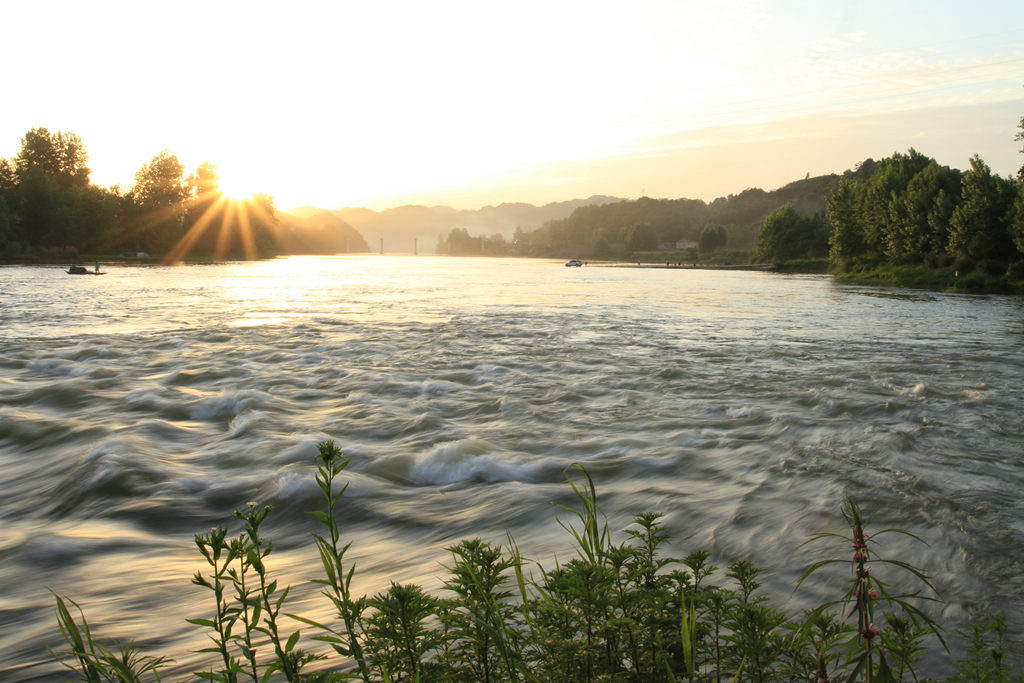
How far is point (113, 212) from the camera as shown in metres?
116

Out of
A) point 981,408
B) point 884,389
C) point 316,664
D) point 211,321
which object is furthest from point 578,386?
point 211,321

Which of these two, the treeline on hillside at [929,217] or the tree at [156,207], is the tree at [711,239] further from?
the tree at [156,207]

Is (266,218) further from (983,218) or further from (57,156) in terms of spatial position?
(983,218)

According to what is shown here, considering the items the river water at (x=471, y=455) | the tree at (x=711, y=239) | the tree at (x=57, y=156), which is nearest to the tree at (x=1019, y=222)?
the river water at (x=471, y=455)

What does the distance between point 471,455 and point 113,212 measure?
134849 mm

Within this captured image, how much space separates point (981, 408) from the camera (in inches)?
400

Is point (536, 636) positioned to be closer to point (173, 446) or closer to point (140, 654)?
point (140, 654)

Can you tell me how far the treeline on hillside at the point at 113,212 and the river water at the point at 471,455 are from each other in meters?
110

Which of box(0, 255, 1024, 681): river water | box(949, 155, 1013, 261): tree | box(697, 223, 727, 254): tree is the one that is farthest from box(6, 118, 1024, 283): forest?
box(0, 255, 1024, 681): river water

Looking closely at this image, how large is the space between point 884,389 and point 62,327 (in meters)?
24.0

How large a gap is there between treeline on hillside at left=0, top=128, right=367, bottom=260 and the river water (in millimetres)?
110159

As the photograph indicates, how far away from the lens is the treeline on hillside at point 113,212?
4235 inches

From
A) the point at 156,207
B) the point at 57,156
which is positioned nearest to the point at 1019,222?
the point at 156,207

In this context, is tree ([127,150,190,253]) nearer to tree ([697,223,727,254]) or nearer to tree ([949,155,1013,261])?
tree ([949,155,1013,261])
